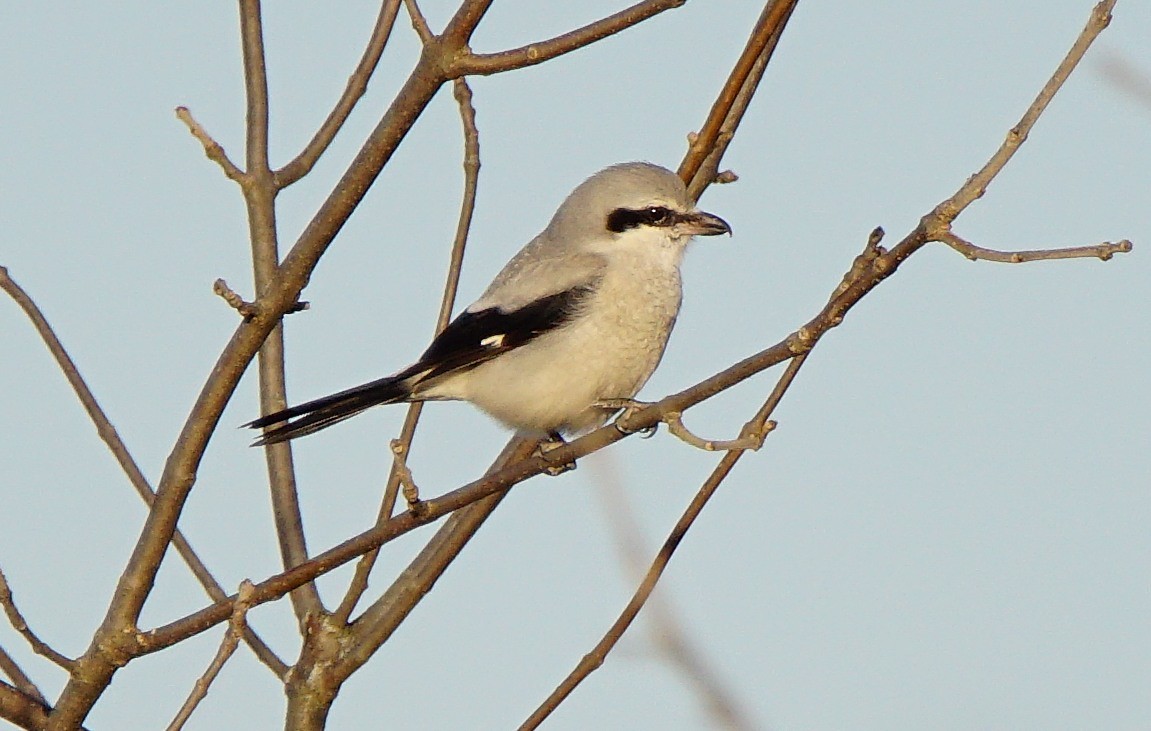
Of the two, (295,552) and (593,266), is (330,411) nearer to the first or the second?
(295,552)

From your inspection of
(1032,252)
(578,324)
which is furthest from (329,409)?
(1032,252)

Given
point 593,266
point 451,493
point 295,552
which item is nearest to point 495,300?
point 593,266

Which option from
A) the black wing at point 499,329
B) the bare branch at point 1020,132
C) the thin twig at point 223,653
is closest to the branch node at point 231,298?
the thin twig at point 223,653

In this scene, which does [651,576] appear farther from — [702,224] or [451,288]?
[702,224]

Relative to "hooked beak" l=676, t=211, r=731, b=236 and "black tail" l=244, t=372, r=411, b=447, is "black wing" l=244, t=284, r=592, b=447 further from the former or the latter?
"hooked beak" l=676, t=211, r=731, b=236

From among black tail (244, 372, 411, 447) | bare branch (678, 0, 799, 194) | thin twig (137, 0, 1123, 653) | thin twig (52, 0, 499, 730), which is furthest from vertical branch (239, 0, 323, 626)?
bare branch (678, 0, 799, 194)

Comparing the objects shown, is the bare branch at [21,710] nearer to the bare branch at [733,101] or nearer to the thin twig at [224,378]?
the thin twig at [224,378]
